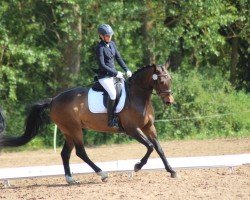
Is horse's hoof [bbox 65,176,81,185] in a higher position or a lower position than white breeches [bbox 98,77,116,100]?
lower

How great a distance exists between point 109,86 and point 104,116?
0.50m

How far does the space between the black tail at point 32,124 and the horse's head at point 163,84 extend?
6.65 ft

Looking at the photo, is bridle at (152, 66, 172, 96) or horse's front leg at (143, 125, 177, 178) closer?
bridle at (152, 66, 172, 96)

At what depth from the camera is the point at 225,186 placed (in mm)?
8531

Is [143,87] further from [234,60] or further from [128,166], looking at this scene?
[234,60]

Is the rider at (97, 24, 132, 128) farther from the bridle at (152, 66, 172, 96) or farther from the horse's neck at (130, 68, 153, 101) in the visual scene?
the bridle at (152, 66, 172, 96)

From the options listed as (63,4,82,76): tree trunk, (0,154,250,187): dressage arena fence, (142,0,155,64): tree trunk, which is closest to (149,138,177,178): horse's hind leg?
(0,154,250,187): dressage arena fence

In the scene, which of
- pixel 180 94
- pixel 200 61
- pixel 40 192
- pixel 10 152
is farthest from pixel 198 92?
pixel 40 192

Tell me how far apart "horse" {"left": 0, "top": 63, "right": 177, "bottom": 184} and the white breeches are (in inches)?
9.0

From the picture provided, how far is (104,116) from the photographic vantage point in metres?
10.1

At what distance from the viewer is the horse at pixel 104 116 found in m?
9.62

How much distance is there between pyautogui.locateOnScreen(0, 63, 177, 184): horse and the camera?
9.62 meters

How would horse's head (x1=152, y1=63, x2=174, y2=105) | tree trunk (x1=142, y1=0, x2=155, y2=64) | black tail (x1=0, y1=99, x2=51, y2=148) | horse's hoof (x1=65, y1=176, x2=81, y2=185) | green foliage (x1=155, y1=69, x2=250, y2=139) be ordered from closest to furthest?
horse's head (x1=152, y1=63, x2=174, y2=105), horse's hoof (x1=65, y1=176, x2=81, y2=185), black tail (x1=0, y1=99, x2=51, y2=148), green foliage (x1=155, y1=69, x2=250, y2=139), tree trunk (x1=142, y1=0, x2=155, y2=64)

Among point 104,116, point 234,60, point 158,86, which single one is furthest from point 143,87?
point 234,60
